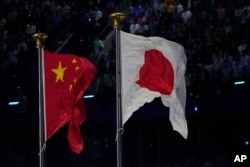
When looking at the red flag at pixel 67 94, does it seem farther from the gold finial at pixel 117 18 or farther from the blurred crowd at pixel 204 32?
the blurred crowd at pixel 204 32

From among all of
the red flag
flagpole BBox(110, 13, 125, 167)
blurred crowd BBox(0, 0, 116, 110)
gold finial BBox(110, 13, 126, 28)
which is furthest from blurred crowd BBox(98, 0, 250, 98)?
gold finial BBox(110, 13, 126, 28)

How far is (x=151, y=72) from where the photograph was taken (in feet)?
73.2

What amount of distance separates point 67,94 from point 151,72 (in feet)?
6.20

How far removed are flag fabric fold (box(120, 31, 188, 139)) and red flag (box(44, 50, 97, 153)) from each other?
3.29 feet

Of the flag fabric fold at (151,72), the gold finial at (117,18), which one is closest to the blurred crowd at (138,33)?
the flag fabric fold at (151,72)

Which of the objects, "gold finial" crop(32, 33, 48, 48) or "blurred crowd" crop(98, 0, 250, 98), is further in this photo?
"blurred crowd" crop(98, 0, 250, 98)

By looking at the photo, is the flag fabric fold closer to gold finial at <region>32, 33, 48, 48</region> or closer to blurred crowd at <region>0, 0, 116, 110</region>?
gold finial at <region>32, 33, 48, 48</region>

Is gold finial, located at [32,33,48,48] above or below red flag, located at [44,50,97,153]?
above

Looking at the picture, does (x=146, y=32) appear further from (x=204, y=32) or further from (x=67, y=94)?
(x=67, y=94)

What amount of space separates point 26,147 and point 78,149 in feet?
34.9

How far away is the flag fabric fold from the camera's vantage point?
22141mm

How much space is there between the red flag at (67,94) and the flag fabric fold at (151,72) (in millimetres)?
1004

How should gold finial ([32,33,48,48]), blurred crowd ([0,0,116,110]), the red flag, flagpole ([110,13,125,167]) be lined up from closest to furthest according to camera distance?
flagpole ([110,13,125,167]) < the red flag < gold finial ([32,33,48,48]) < blurred crowd ([0,0,116,110])

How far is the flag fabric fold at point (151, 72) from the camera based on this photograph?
22141 mm
